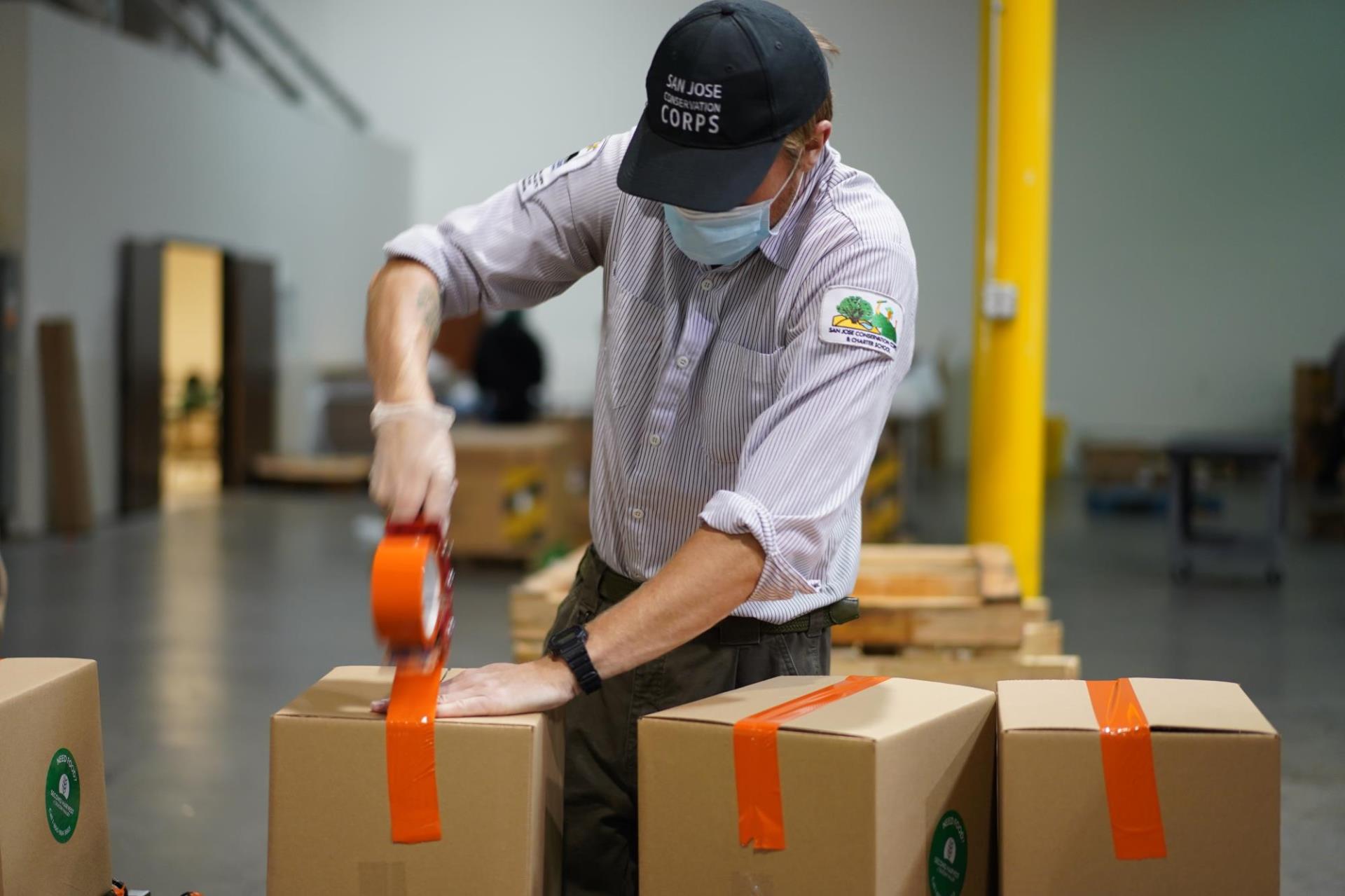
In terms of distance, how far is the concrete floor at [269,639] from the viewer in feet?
11.0

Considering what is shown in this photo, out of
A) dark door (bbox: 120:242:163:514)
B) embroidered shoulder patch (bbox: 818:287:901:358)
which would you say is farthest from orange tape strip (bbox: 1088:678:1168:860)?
dark door (bbox: 120:242:163:514)

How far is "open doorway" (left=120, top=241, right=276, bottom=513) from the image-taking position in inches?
357

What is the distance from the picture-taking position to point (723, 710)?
136 centimetres

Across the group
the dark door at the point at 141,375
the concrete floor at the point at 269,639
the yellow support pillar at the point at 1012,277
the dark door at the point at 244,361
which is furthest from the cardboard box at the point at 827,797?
the dark door at the point at 244,361

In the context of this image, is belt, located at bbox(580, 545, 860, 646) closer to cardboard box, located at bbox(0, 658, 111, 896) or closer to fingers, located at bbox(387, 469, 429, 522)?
fingers, located at bbox(387, 469, 429, 522)

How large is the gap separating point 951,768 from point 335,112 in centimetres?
1206

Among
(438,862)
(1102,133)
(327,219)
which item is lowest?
(438,862)

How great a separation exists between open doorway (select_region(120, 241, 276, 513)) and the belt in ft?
26.7

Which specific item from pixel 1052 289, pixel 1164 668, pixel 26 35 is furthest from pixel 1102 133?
pixel 26 35

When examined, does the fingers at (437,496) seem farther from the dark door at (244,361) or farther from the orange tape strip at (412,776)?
the dark door at (244,361)

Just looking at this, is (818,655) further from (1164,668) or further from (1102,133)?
(1102,133)

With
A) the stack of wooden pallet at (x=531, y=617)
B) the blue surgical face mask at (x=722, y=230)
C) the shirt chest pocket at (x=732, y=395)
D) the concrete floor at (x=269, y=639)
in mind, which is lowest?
the concrete floor at (x=269, y=639)

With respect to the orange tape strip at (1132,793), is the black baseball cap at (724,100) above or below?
above

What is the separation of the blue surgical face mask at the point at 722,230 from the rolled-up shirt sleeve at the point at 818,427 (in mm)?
86
